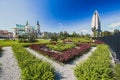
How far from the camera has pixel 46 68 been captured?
6.53m

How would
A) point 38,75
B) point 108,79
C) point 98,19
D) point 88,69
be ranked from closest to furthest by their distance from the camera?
point 108,79
point 38,75
point 88,69
point 98,19

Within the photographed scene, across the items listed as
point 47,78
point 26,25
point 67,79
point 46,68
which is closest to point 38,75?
point 47,78

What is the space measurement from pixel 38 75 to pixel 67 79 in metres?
1.51

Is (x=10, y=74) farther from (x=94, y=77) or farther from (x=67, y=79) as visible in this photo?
(x=94, y=77)

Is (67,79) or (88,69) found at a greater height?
(88,69)

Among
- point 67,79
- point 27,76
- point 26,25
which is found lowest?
point 67,79

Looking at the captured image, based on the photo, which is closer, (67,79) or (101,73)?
(101,73)

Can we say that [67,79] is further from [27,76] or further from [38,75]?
[27,76]

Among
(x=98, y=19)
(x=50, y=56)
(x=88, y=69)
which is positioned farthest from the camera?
(x=98, y=19)

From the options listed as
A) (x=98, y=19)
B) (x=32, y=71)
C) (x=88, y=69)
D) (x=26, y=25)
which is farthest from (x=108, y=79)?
(x=98, y=19)

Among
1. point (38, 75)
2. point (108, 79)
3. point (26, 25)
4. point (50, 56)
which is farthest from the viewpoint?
point (26, 25)

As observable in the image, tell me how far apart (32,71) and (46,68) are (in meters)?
0.74

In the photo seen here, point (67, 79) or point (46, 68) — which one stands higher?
point (46, 68)

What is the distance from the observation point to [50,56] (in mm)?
11648
